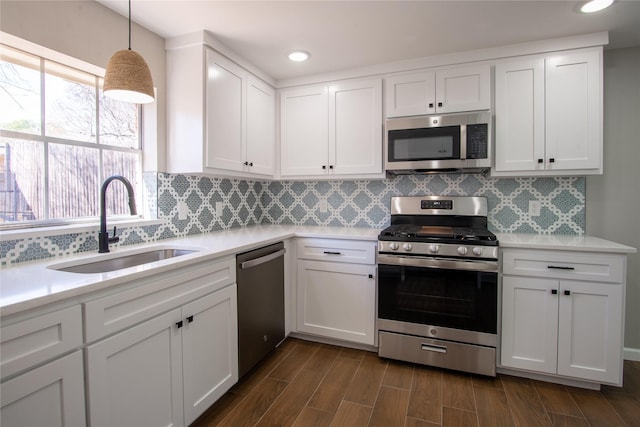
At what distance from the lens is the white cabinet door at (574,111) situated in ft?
7.07

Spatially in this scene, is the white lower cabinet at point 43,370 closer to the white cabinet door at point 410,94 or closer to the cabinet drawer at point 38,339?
the cabinet drawer at point 38,339

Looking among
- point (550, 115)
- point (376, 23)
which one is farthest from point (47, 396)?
point (550, 115)

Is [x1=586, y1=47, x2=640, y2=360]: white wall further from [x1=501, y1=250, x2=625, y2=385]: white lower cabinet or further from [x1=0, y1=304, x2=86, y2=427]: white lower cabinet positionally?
[x1=0, y1=304, x2=86, y2=427]: white lower cabinet

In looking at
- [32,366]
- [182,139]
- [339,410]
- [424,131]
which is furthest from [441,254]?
[32,366]

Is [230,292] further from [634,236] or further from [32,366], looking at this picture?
[634,236]

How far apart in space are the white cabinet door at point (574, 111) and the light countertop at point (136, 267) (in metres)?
0.57

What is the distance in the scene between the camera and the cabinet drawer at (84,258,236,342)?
117 centimetres

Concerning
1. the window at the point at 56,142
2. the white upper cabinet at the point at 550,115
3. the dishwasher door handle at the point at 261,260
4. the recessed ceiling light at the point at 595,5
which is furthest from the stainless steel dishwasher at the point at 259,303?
the recessed ceiling light at the point at 595,5

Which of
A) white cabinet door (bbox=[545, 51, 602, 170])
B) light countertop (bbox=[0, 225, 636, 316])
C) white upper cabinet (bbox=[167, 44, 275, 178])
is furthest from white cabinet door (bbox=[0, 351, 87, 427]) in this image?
white cabinet door (bbox=[545, 51, 602, 170])

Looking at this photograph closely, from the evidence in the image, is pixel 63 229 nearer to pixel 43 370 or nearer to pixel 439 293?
pixel 43 370

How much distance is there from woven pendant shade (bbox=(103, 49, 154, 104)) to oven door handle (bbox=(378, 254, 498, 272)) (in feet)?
5.84

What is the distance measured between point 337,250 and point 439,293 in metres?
0.80

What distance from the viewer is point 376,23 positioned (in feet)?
6.59

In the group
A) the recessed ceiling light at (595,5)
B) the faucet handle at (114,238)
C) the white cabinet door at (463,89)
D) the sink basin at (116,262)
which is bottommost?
the sink basin at (116,262)
